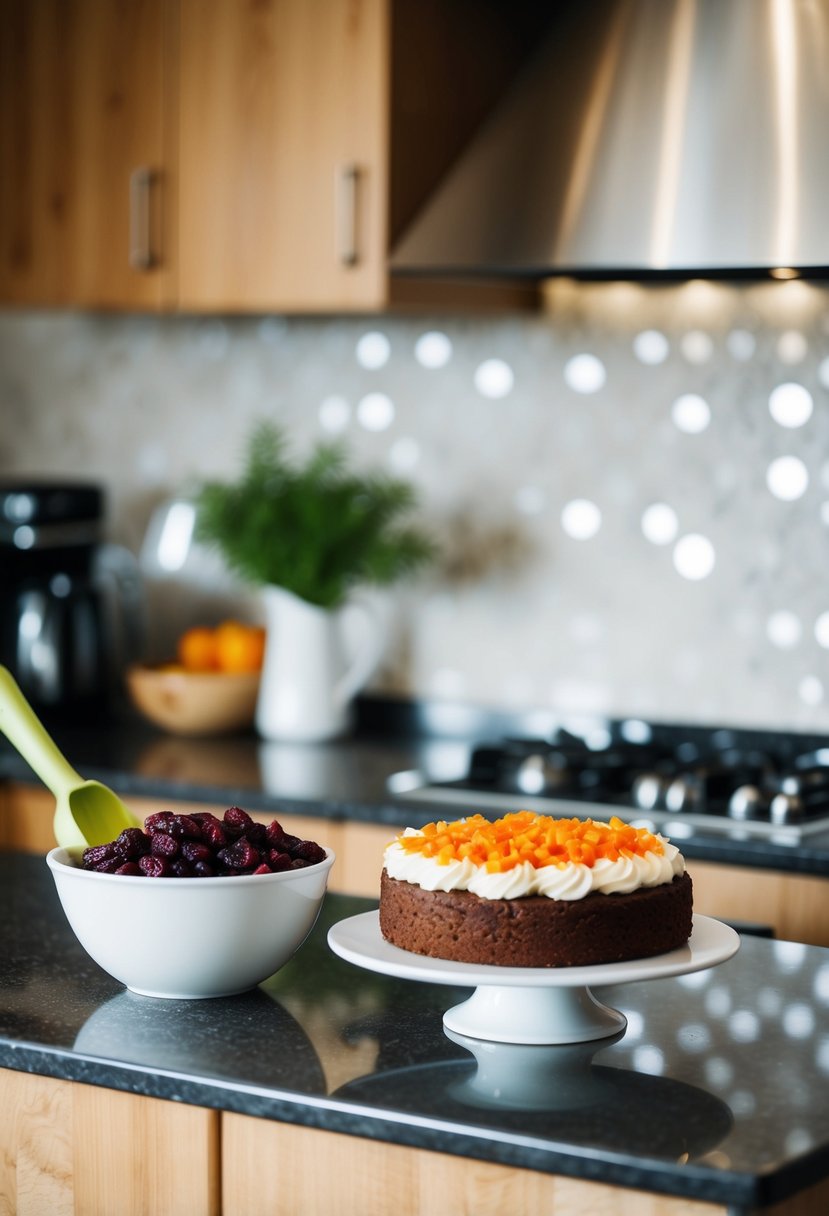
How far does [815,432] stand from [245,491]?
98 centimetres

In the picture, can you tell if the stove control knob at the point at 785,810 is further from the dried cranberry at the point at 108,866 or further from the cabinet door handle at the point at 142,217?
the cabinet door handle at the point at 142,217

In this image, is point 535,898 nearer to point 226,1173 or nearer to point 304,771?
point 226,1173

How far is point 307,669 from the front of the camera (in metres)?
3.00

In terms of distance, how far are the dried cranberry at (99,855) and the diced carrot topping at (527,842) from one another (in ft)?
0.79

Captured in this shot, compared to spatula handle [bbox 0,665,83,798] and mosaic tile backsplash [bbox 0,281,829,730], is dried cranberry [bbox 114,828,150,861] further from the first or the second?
mosaic tile backsplash [bbox 0,281,829,730]

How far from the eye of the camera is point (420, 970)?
1283 millimetres

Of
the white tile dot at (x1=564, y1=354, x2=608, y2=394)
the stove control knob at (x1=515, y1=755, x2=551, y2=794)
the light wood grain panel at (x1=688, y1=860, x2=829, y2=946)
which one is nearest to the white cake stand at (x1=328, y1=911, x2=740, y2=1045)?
the light wood grain panel at (x1=688, y1=860, x2=829, y2=946)

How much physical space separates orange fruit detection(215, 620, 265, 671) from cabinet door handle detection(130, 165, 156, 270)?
0.67m

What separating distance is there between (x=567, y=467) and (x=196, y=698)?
764mm

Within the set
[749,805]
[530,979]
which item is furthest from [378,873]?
[530,979]

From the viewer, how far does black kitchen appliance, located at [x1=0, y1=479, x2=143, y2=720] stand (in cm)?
311

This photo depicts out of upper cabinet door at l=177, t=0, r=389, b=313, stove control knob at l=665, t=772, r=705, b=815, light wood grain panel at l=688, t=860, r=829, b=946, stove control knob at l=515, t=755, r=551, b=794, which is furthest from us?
upper cabinet door at l=177, t=0, r=389, b=313

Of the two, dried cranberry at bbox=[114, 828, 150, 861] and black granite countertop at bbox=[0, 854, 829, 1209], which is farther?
dried cranberry at bbox=[114, 828, 150, 861]

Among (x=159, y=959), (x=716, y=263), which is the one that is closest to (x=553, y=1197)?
(x=159, y=959)
